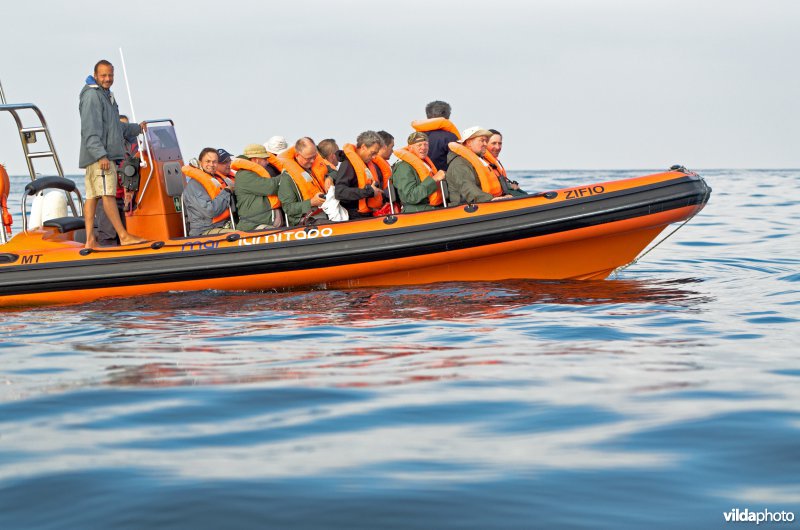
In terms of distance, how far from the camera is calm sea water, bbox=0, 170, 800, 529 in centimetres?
290

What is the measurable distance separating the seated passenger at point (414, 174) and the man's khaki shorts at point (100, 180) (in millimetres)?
1989

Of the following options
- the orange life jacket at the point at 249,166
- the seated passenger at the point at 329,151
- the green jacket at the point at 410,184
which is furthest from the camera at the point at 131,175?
the green jacket at the point at 410,184

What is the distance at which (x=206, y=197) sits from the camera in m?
7.85

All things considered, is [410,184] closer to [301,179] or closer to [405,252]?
[405,252]

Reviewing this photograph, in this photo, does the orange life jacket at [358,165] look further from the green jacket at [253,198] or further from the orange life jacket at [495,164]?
the orange life jacket at [495,164]

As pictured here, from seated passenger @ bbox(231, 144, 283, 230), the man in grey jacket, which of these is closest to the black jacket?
seated passenger @ bbox(231, 144, 283, 230)

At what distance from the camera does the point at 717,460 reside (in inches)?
128

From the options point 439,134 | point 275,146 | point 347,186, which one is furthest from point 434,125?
point 275,146

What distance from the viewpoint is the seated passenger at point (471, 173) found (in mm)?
7562

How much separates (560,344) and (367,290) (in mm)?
2421

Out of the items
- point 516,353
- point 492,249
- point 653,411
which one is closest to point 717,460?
point 653,411

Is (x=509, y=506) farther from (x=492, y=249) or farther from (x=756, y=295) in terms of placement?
(x=756, y=295)

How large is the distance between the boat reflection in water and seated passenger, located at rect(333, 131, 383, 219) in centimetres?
70

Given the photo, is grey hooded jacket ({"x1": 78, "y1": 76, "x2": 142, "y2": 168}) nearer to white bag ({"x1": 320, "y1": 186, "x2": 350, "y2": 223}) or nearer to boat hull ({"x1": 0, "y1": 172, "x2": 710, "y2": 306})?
boat hull ({"x1": 0, "y1": 172, "x2": 710, "y2": 306})
